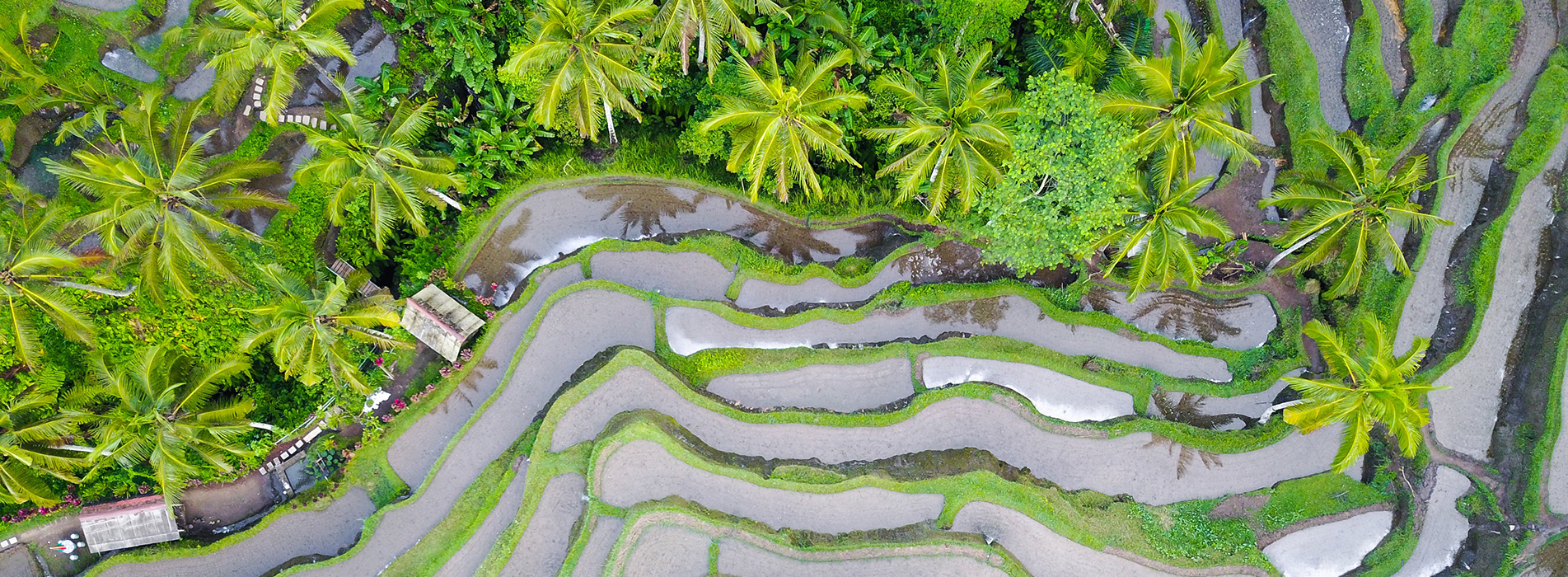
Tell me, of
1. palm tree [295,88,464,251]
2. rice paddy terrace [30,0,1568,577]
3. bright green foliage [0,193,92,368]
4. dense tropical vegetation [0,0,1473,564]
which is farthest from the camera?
rice paddy terrace [30,0,1568,577]

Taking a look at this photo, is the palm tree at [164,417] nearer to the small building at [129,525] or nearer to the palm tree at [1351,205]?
the small building at [129,525]

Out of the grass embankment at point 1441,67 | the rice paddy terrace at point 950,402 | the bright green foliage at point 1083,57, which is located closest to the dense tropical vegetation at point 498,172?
the bright green foliage at point 1083,57

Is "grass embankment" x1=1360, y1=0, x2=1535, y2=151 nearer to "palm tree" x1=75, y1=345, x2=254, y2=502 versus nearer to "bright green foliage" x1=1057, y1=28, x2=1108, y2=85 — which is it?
"bright green foliage" x1=1057, y1=28, x2=1108, y2=85

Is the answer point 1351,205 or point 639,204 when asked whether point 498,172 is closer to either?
point 639,204

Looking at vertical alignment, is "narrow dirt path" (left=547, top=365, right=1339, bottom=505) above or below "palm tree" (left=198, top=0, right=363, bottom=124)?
below

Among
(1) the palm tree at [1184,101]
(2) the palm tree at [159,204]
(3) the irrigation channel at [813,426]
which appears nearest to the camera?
(2) the palm tree at [159,204]

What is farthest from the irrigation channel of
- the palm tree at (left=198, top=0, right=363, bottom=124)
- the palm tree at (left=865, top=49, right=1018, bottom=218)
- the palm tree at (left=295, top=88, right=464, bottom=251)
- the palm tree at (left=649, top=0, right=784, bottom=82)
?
the palm tree at (left=198, top=0, right=363, bottom=124)
